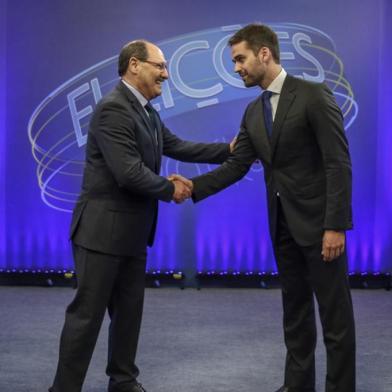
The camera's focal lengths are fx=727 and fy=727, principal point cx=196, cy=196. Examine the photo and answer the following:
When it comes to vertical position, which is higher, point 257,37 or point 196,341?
point 257,37

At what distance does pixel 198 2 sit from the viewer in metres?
6.29

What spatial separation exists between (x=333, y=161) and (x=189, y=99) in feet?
11.5

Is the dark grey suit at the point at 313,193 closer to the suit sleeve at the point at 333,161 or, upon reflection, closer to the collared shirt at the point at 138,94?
the suit sleeve at the point at 333,161

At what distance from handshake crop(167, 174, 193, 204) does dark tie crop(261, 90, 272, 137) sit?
0.56 metres

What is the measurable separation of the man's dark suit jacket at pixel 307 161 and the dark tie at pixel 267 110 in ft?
0.09

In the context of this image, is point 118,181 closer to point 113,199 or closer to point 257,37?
point 113,199

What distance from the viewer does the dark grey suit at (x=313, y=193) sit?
296cm

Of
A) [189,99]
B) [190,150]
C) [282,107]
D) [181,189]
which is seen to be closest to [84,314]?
[181,189]

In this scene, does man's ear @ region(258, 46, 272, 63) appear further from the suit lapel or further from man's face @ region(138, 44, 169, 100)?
man's face @ region(138, 44, 169, 100)

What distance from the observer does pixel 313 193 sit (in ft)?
10.0

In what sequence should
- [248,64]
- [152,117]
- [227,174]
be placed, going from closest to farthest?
[248,64], [152,117], [227,174]

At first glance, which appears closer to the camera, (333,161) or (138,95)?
(333,161)

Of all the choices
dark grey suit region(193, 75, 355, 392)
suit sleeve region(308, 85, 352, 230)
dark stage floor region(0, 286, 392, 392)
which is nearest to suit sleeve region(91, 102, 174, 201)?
dark grey suit region(193, 75, 355, 392)

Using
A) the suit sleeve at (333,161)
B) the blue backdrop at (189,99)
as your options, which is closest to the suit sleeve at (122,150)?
the suit sleeve at (333,161)
